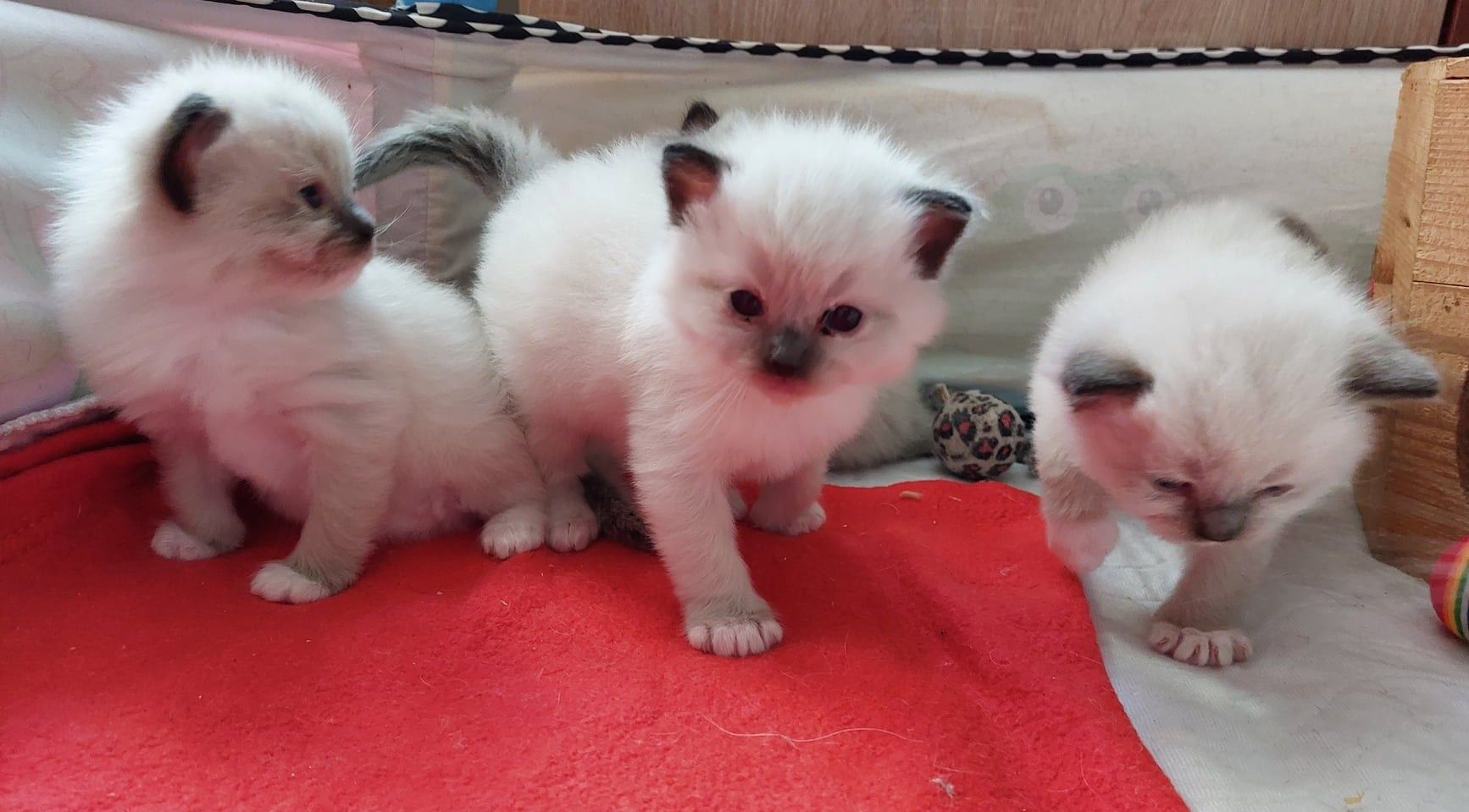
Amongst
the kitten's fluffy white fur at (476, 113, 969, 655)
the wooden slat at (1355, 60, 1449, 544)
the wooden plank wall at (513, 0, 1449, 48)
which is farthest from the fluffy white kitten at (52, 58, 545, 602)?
the wooden slat at (1355, 60, 1449, 544)

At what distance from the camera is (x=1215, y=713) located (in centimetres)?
133

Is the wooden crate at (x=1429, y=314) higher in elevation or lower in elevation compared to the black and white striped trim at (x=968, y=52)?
lower

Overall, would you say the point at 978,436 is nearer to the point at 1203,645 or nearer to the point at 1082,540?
the point at 1082,540

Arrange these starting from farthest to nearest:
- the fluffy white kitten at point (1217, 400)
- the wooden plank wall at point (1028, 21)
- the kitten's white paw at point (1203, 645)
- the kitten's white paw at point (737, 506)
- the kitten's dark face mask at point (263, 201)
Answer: the wooden plank wall at point (1028, 21), the kitten's white paw at point (737, 506), the kitten's white paw at point (1203, 645), the kitten's dark face mask at point (263, 201), the fluffy white kitten at point (1217, 400)

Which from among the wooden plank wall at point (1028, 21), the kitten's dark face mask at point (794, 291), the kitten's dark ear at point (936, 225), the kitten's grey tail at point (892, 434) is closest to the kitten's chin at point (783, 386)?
the kitten's dark face mask at point (794, 291)

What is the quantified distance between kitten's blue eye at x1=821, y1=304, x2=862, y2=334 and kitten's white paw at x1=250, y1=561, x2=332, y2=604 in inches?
38.3

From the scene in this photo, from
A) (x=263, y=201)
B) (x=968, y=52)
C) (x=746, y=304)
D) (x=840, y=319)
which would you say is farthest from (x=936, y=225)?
(x=968, y=52)

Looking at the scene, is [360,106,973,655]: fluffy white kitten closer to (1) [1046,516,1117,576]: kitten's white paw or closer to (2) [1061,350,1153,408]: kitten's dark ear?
(2) [1061,350,1153,408]: kitten's dark ear

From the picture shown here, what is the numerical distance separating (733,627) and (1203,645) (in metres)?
0.79

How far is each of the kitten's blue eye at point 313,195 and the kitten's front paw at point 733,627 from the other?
3.01 feet

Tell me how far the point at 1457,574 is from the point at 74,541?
2.41 metres

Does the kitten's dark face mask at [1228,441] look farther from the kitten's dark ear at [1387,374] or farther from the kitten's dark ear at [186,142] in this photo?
the kitten's dark ear at [186,142]

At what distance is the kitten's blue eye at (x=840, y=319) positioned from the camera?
1284 millimetres

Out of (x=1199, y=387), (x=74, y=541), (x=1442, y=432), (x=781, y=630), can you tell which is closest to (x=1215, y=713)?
(x=1199, y=387)
